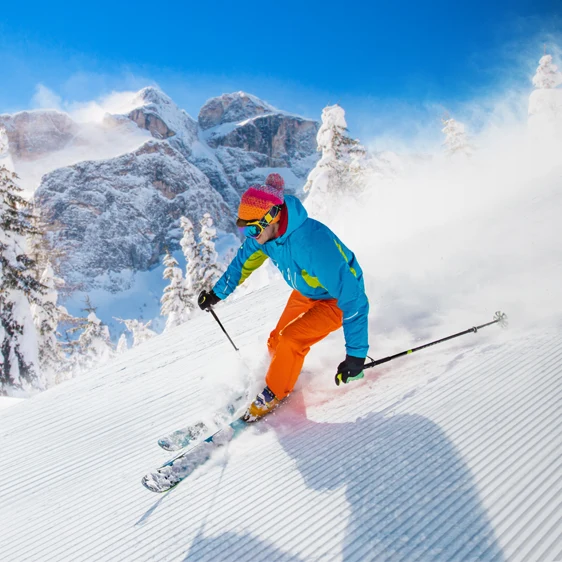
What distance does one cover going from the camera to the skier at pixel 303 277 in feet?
8.57

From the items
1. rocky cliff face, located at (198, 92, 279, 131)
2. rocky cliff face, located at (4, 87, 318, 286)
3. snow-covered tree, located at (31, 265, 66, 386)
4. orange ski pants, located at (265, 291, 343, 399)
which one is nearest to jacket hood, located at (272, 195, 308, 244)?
orange ski pants, located at (265, 291, 343, 399)

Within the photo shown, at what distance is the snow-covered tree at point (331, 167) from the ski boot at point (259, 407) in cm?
1827

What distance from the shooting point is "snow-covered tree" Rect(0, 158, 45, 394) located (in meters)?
11.7

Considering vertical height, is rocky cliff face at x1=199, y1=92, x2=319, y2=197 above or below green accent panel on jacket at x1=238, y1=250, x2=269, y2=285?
above

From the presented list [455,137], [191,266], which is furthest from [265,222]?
[455,137]

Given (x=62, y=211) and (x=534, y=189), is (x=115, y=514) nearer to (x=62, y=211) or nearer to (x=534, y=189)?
(x=534, y=189)

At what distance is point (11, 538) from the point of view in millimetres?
2260

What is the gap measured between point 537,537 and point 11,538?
2837 millimetres

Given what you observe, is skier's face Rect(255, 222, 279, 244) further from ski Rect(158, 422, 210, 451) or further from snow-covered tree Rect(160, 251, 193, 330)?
snow-covered tree Rect(160, 251, 193, 330)

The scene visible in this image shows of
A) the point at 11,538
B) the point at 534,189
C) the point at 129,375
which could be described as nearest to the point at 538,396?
the point at 11,538

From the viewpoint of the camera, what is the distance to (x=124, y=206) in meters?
110

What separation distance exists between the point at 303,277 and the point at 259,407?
1053 millimetres

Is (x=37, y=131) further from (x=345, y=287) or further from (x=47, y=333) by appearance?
(x=345, y=287)

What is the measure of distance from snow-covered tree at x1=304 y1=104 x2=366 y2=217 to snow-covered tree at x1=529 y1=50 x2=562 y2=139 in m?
13.6
